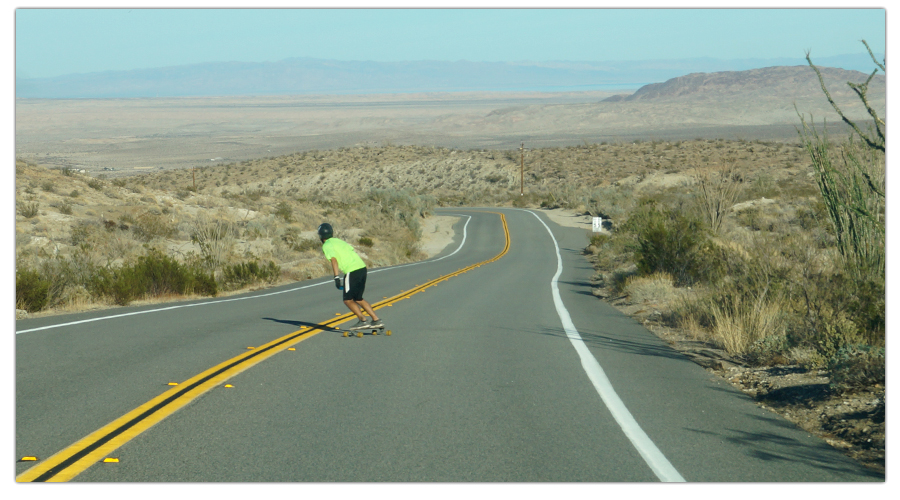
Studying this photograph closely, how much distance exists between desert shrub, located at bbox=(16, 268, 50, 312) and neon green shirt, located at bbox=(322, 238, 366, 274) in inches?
259

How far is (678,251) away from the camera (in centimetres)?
1794

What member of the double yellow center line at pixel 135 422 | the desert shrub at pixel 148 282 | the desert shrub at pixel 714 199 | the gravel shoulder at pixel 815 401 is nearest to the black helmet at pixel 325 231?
the double yellow center line at pixel 135 422

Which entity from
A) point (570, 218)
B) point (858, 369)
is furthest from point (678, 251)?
point (570, 218)

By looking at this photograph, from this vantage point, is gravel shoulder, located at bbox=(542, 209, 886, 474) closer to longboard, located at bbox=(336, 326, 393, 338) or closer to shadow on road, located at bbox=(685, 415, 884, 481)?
shadow on road, located at bbox=(685, 415, 884, 481)

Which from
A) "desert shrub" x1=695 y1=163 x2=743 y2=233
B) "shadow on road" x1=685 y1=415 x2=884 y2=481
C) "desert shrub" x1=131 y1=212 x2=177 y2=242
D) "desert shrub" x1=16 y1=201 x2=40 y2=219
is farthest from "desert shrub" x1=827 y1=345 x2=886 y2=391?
"desert shrub" x1=16 y1=201 x2=40 y2=219

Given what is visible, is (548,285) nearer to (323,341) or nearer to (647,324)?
(647,324)

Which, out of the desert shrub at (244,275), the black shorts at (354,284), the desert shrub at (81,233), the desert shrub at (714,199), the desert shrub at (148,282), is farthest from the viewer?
the desert shrub at (81,233)

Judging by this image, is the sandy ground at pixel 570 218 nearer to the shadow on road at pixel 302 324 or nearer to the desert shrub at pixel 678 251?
the desert shrub at pixel 678 251

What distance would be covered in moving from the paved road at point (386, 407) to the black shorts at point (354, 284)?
2.02 feet

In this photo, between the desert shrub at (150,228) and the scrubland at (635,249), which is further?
the desert shrub at (150,228)

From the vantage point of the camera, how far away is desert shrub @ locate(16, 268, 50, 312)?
521 inches

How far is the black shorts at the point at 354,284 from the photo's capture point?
10344mm

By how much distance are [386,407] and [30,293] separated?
9844mm

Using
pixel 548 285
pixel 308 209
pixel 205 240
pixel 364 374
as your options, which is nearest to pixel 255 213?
pixel 308 209
